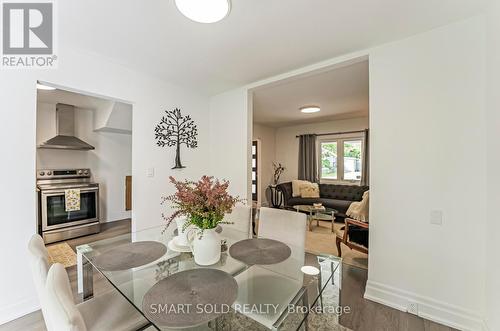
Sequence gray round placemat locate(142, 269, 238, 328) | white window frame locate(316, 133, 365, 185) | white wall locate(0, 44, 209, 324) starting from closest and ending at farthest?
gray round placemat locate(142, 269, 238, 328)
white wall locate(0, 44, 209, 324)
white window frame locate(316, 133, 365, 185)

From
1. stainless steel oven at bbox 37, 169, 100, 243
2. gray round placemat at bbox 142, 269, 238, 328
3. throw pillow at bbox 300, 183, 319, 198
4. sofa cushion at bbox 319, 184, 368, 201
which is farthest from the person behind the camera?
throw pillow at bbox 300, 183, 319, 198

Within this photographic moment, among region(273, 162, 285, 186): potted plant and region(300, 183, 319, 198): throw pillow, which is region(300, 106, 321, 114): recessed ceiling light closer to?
region(300, 183, 319, 198): throw pillow

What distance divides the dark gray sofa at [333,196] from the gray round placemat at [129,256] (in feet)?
13.0

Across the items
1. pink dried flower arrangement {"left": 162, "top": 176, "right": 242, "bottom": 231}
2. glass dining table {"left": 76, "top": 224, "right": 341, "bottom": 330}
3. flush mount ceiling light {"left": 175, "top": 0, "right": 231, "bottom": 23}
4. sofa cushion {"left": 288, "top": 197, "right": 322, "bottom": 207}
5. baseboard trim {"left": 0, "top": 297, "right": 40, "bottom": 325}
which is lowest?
baseboard trim {"left": 0, "top": 297, "right": 40, "bottom": 325}

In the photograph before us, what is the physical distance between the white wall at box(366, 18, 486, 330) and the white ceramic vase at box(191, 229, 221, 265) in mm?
1634

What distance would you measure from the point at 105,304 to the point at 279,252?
3.79 feet

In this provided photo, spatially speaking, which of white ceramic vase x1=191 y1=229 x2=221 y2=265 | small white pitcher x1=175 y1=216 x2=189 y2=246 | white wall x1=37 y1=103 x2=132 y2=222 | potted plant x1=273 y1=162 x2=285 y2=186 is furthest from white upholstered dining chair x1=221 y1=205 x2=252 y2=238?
potted plant x1=273 y1=162 x2=285 y2=186

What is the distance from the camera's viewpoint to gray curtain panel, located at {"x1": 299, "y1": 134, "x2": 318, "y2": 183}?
6.04 metres

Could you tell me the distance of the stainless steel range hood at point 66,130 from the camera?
3.78m

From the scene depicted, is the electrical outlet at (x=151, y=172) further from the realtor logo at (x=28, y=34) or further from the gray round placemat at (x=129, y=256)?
the realtor logo at (x=28, y=34)

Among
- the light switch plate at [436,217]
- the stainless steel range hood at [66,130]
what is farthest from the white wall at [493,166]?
the stainless steel range hood at [66,130]

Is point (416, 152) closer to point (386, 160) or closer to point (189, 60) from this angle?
point (386, 160)

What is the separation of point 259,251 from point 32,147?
7.38ft

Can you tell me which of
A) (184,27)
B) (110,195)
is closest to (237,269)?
(184,27)
